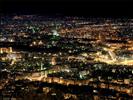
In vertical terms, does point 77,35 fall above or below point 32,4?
below

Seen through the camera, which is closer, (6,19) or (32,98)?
(32,98)

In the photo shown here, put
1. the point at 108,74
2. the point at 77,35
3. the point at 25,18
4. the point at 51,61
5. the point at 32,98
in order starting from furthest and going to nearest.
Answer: the point at 25,18 → the point at 77,35 → the point at 51,61 → the point at 108,74 → the point at 32,98

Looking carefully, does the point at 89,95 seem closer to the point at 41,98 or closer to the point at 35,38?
the point at 41,98

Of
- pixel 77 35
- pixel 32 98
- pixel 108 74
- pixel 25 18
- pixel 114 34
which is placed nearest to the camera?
pixel 32 98

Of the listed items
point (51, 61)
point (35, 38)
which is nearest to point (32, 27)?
point (35, 38)

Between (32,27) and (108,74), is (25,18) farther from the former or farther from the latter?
(108,74)

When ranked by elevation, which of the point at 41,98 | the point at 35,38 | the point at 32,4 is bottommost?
the point at 41,98
